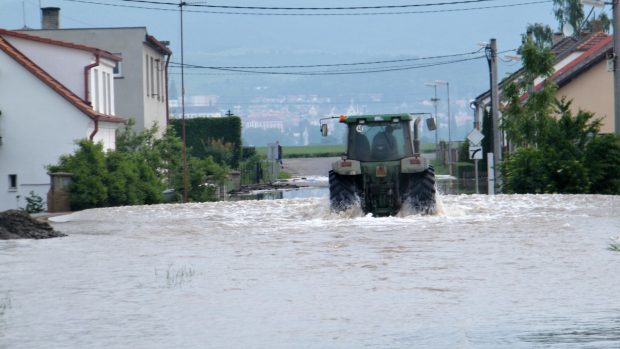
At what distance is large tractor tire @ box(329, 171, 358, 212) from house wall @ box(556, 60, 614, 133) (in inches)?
1002

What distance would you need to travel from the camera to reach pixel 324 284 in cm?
1669

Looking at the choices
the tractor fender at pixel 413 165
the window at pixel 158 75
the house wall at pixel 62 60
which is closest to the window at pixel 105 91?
the house wall at pixel 62 60

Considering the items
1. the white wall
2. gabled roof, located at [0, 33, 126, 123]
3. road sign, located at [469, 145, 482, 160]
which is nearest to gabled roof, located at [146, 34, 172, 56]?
the white wall

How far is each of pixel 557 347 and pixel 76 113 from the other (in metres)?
34.0

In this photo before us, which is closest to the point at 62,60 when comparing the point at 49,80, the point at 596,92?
the point at 49,80

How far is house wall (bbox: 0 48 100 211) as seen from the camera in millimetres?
43156

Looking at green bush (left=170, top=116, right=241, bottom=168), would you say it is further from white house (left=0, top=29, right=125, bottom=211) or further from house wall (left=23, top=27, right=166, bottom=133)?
white house (left=0, top=29, right=125, bottom=211)

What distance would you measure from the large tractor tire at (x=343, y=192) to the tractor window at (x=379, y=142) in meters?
0.84

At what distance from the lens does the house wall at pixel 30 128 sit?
1699 inches

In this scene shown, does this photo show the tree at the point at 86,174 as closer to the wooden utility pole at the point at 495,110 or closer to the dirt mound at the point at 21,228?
the dirt mound at the point at 21,228

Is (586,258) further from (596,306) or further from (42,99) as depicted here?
(42,99)

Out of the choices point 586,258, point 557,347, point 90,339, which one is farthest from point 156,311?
point 586,258

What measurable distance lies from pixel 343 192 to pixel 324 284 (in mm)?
12238

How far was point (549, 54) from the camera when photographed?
146ft
